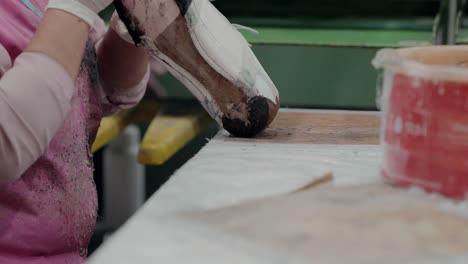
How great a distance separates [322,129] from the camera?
3.56 feet

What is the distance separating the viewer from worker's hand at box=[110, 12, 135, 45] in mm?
1088

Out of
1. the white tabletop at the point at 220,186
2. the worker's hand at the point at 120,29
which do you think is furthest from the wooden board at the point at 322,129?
the worker's hand at the point at 120,29

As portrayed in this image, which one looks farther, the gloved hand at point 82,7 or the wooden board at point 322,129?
the wooden board at point 322,129

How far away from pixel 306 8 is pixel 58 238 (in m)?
1.27

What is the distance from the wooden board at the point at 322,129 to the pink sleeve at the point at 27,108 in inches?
11.3

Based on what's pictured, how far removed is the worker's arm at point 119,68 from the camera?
1158 mm

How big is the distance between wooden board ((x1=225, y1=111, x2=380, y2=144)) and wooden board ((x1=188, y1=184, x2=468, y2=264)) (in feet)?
1.02

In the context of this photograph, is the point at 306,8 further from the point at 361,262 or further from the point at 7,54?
the point at 361,262

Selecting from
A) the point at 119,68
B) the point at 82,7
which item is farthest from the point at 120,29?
the point at 82,7

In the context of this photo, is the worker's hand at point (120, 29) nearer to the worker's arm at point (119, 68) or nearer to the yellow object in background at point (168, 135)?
the worker's arm at point (119, 68)

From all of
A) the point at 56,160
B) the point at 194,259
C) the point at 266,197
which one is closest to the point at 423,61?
the point at 266,197

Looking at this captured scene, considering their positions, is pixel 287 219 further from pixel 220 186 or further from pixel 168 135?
pixel 168 135

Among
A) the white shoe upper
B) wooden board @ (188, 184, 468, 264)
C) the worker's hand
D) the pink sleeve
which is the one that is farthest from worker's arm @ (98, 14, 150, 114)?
wooden board @ (188, 184, 468, 264)

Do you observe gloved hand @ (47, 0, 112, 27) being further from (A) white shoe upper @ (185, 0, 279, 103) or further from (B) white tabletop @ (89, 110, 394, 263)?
(B) white tabletop @ (89, 110, 394, 263)
